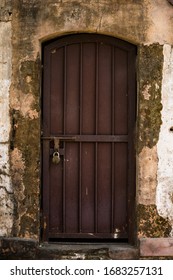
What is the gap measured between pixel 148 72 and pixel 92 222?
1.74m

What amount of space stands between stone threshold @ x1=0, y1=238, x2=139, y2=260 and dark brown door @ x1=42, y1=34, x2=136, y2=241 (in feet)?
0.67

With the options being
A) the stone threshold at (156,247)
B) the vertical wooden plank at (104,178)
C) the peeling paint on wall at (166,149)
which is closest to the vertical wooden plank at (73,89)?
the vertical wooden plank at (104,178)

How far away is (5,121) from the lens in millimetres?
6086

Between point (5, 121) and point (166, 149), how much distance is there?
1754mm

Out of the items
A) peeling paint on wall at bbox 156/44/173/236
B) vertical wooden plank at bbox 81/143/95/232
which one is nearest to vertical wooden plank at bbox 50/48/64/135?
vertical wooden plank at bbox 81/143/95/232

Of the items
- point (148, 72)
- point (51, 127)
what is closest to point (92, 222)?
point (51, 127)

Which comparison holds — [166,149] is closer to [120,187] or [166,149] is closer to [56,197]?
[120,187]

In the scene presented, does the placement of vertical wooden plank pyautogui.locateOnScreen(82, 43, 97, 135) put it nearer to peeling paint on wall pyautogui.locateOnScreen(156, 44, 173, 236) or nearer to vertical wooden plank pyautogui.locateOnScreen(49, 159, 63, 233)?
vertical wooden plank pyautogui.locateOnScreen(49, 159, 63, 233)

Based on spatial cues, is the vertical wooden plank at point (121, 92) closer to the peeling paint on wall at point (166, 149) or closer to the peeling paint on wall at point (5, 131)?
the peeling paint on wall at point (166, 149)

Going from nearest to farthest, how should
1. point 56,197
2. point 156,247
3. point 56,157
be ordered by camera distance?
point 156,247, point 56,157, point 56,197

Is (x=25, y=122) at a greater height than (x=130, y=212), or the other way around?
(x=25, y=122)

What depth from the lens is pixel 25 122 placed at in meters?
6.07

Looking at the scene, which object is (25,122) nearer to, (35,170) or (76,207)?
(35,170)

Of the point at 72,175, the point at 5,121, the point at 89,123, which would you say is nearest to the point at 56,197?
the point at 72,175
